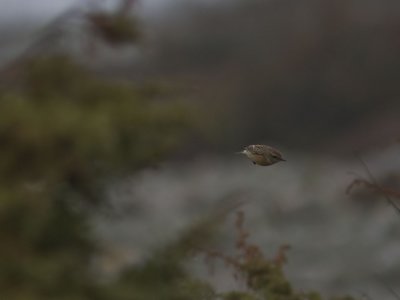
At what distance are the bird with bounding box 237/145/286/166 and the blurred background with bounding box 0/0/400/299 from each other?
0.44 meters

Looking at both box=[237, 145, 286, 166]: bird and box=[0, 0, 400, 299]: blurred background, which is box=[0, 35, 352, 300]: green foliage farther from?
box=[237, 145, 286, 166]: bird

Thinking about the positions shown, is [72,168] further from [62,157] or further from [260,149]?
[260,149]

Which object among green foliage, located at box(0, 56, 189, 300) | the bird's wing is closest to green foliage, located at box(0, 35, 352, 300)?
green foliage, located at box(0, 56, 189, 300)

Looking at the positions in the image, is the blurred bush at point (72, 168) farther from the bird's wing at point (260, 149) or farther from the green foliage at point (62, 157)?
the bird's wing at point (260, 149)

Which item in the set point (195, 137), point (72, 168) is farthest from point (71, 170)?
point (195, 137)

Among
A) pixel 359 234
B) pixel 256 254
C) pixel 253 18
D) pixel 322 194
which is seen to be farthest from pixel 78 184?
pixel 253 18

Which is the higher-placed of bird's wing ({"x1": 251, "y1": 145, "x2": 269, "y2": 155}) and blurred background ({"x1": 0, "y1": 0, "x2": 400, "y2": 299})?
blurred background ({"x1": 0, "y1": 0, "x2": 400, "y2": 299})

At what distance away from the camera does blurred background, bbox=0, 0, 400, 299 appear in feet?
18.4

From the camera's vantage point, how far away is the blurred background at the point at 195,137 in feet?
18.4

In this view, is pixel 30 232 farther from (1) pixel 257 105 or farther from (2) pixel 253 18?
(2) pixel 253 18

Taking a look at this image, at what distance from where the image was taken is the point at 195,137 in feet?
25.0

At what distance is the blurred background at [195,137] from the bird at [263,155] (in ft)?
1.44

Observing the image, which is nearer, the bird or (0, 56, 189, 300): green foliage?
the bird

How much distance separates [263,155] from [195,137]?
17.7 feet
